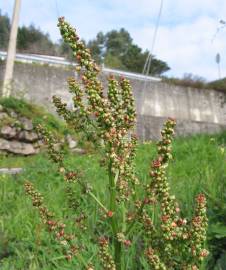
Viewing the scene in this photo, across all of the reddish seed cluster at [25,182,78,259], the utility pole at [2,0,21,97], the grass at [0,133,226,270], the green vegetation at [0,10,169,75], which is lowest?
the grass at [0,133,226,270]

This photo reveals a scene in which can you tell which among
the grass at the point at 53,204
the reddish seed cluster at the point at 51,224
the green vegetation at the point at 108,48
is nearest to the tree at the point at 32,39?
the green vegetation at the point at 108,48

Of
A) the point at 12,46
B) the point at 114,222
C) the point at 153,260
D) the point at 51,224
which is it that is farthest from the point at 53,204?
the point at 12,46

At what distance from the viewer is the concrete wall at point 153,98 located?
15.9m

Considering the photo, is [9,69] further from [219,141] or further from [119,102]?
[119,102]

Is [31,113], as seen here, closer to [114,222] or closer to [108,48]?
[114,222]

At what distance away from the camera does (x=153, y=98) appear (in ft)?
76.3

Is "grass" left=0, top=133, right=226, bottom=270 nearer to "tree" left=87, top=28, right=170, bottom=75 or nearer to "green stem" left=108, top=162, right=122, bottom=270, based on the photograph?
"green stem" left=108, top=162, right=122, bottom=270

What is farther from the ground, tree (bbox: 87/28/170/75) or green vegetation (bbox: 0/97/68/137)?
tree (bbox: 87/28/170/75)

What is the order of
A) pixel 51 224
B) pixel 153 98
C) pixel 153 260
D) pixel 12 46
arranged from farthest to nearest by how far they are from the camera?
pixel 153 98 < pixel 12 46 < pixel 51 224 < pixel 153 260

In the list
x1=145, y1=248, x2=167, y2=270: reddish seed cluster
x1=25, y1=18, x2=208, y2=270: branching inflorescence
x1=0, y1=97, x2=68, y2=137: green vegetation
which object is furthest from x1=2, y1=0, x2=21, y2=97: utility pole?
x1=145, y1=248, x2=167, y2=270: reddish seed cluster

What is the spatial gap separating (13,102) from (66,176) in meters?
12.3

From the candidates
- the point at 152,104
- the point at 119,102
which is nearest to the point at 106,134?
the point at 119,102

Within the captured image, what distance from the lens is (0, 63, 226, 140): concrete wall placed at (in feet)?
52.3

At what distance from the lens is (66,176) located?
178 centimetres
